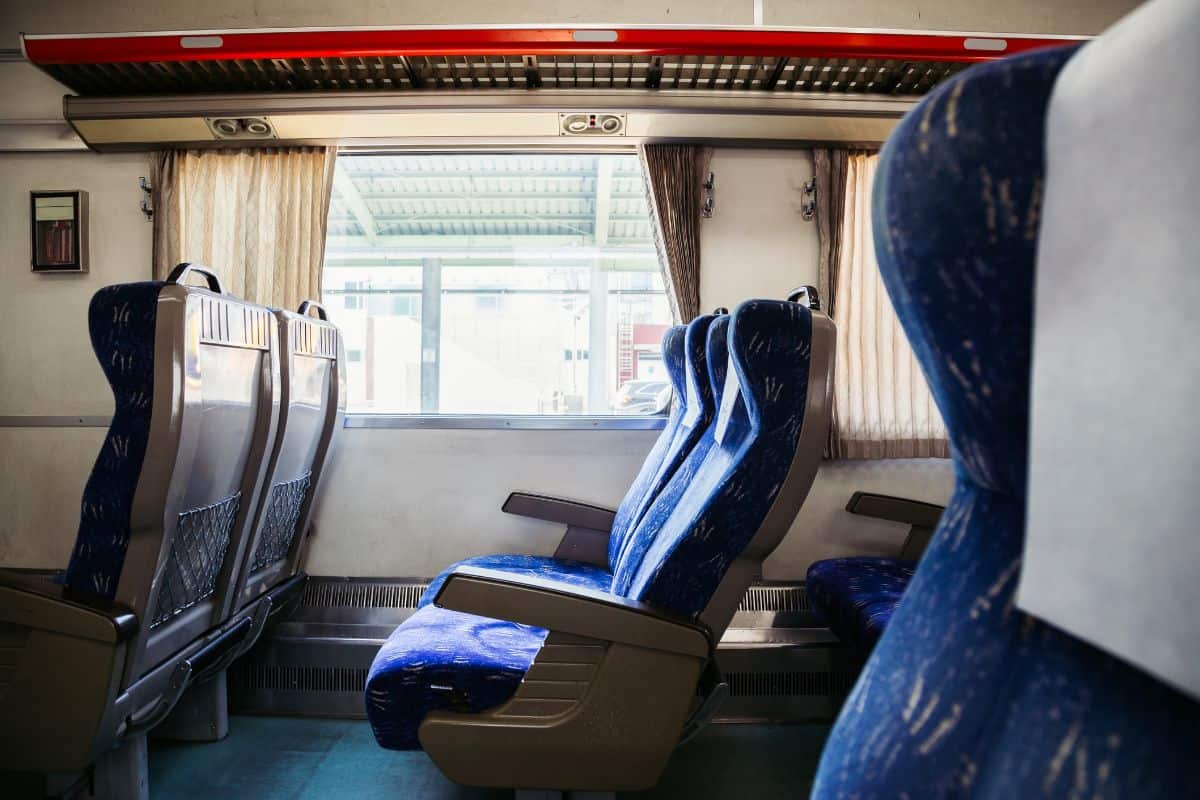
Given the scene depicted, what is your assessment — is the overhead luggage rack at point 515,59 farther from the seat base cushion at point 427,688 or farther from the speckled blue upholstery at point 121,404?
the seat base cushion at point 427,688

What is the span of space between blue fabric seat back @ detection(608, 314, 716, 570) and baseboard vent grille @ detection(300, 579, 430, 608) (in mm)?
925

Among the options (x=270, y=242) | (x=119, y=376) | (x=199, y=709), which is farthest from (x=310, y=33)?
(x=199, y=709)

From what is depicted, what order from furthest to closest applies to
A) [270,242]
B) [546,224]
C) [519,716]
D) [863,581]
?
[546,224] → [270,242] → [863,581] → [519,716]

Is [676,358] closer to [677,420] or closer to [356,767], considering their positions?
[677,420]

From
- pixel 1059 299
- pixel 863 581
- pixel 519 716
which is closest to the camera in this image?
pixel 1059 299

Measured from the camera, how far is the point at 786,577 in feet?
10.6

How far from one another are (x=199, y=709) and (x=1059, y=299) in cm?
296

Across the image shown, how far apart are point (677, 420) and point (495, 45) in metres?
1.58

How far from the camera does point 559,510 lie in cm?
297

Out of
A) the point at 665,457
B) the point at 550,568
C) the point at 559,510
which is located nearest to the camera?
the point at 665,457

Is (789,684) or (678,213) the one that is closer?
(789,684)

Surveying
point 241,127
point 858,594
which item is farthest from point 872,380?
point 241,127

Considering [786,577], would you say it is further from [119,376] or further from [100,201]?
[100,201]

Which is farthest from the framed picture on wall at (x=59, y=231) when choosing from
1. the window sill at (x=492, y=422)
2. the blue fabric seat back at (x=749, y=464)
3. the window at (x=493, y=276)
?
the blue fabric seat back at (x=749, y=464)
